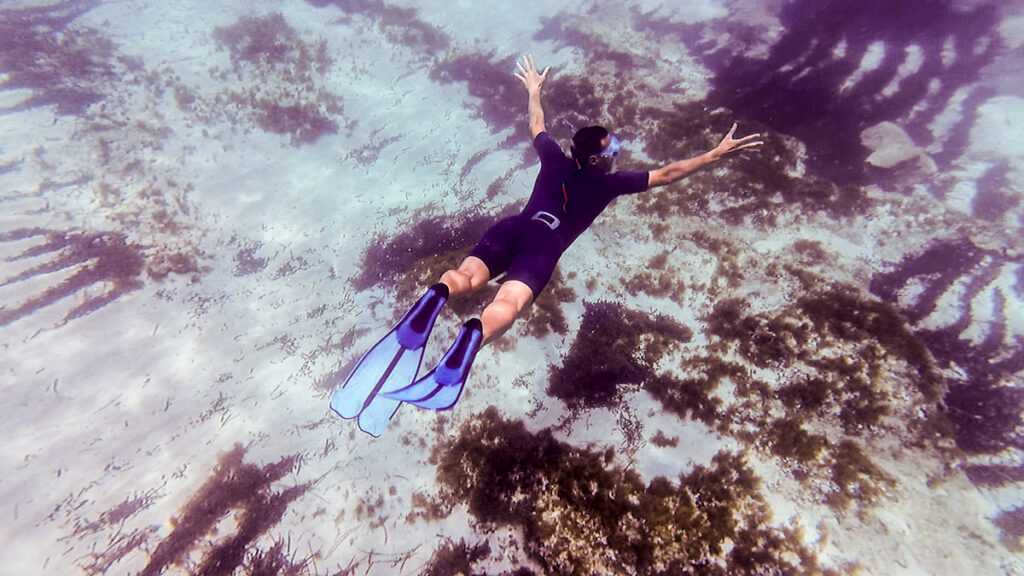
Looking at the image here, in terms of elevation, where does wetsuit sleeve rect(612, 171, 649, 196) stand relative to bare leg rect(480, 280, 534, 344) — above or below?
above

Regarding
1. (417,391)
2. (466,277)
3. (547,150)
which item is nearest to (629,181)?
(547,150)

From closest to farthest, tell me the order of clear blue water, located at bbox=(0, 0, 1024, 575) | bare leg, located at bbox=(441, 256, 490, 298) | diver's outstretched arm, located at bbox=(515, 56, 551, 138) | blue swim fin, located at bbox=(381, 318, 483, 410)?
1. blue swim fin, located at bbox=(381, 318, 483, 410)
2. bare leg, located at bbox=(441, 256, 490, 298)
3. clear blue water, located at bbox=(0, 0, 1024, 575)
4. diver's outstretched arm, located at bbox=(515, 56, 551, 138)

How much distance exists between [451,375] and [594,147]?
3221 millimetres

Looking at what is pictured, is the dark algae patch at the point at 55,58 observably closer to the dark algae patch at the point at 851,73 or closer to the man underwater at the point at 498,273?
the man underwater at the point at 498,273

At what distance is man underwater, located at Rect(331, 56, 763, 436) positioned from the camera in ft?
12.1

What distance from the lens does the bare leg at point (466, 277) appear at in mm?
4191

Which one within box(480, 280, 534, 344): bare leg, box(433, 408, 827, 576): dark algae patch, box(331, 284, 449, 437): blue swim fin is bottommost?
box(433, 408, 827, 576): dark algae patch

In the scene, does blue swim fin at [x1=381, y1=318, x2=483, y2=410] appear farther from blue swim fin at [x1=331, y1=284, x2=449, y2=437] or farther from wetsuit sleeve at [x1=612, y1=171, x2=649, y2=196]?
wetsuit sleeve at [x1=612, y1=171, x2=649, y2=196]

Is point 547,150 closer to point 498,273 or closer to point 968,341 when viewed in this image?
point 498,273

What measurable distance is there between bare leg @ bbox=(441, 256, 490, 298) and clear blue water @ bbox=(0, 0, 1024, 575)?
1.44 metres

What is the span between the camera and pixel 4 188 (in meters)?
7.14

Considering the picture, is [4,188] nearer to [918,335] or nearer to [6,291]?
[6,291]

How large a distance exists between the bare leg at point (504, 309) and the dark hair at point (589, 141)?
1.90 meters

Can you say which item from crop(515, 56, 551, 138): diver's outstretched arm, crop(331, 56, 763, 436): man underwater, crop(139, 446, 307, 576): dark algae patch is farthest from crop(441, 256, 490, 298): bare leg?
crop(139, 446, 307, 576): dark algae patch
